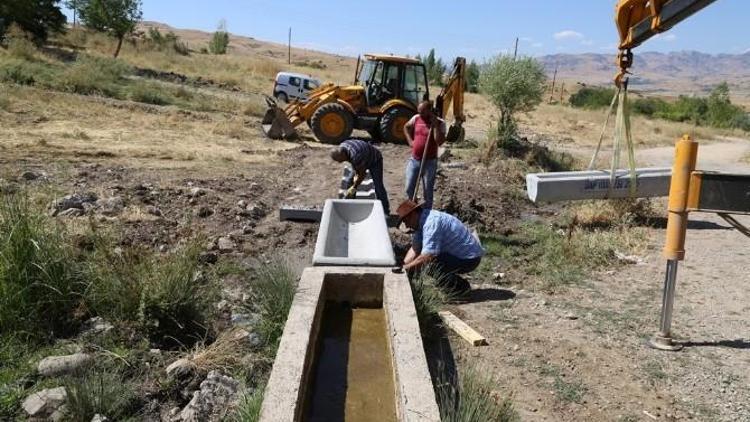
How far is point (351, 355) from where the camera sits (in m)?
4.59

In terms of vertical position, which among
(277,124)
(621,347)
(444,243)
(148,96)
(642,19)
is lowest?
(621,347)

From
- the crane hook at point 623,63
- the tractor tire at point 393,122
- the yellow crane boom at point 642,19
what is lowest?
the tractor tire at point 393,122

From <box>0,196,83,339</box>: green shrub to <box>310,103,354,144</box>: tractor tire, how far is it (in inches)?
429

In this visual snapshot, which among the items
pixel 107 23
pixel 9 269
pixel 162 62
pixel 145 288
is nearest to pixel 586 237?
pixel 145 288

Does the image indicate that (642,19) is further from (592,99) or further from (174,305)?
(592,99)

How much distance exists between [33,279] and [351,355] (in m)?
2.27

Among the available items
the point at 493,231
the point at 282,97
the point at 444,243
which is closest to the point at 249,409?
the point at 444,243

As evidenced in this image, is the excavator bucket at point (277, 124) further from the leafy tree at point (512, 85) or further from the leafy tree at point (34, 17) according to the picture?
the leafy tree at point (34, 17)

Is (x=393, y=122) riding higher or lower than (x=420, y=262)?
higher

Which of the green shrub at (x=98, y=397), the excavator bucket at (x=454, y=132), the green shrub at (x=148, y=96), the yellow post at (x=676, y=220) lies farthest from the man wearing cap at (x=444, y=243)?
the green shrub at (x=148, y=96)

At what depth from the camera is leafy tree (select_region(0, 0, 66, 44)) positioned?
30.7 meters

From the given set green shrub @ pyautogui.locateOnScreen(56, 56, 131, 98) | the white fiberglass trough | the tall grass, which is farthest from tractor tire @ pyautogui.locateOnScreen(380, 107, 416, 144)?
the tall grass

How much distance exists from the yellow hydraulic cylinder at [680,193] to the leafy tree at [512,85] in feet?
35.8

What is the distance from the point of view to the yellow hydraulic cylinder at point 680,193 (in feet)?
15.2
